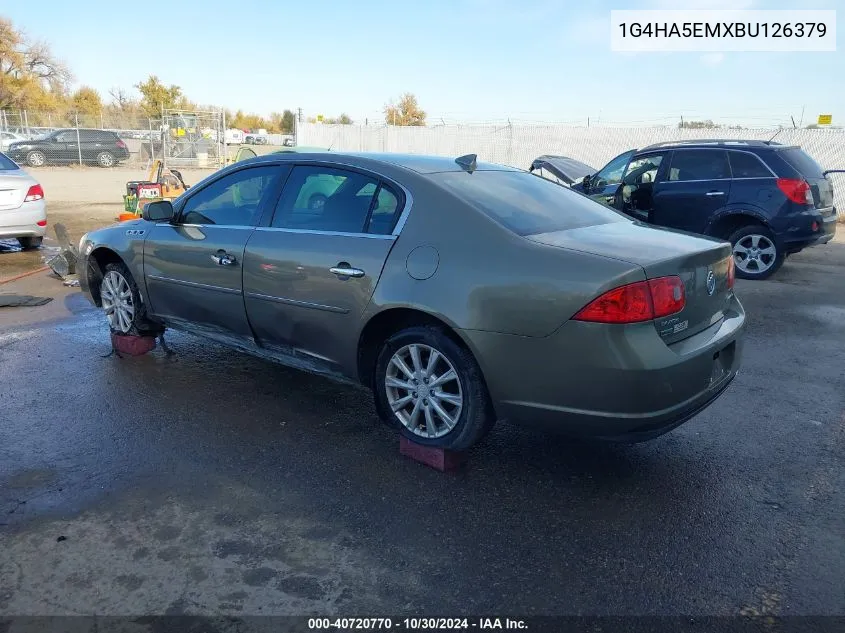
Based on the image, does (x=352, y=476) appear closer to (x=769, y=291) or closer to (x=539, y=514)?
(x=539, y=514)

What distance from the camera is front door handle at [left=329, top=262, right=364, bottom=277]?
3.72 m

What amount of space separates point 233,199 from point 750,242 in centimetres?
717

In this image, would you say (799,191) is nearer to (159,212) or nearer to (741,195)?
(741,195)

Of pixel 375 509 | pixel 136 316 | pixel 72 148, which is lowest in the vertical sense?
pixel 375 509

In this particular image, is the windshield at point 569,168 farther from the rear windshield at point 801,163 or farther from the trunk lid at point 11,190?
the trunk lid at point 11,190

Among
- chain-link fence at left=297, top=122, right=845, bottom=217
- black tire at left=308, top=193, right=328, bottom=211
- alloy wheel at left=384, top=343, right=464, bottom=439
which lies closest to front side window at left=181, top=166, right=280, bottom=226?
black tire at left=308, top=193, right=328, bottom=211

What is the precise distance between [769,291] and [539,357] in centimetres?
652

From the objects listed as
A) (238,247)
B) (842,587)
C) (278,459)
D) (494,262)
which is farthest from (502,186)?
(842,587)

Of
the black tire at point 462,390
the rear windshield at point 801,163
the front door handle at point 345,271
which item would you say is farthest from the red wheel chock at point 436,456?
the rear windshield at point 801,163

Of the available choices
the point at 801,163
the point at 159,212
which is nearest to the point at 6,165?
the point at 159,212

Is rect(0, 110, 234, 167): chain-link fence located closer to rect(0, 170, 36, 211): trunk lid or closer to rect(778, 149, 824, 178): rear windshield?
rect(0, 170, 36, 211): trunk lid

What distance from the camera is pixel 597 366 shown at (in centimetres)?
299

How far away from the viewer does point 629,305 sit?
9.74 feet

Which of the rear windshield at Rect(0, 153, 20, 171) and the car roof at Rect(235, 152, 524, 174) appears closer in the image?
the car roof at Rect(235, 152, 524, 174)
